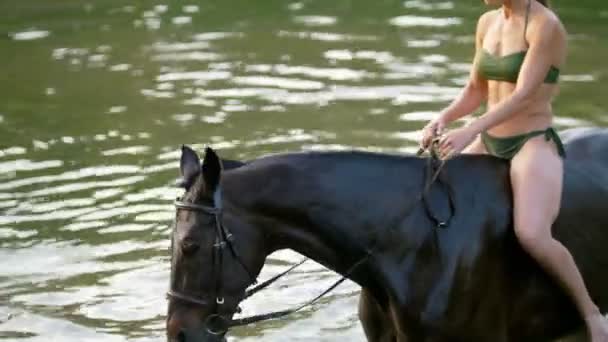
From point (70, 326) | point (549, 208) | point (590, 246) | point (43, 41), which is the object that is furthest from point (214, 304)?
point (43, 41)

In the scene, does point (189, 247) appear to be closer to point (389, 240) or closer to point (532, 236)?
point (389, 240)

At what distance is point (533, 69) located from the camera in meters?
5.94

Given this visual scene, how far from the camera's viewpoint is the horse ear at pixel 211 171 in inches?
203

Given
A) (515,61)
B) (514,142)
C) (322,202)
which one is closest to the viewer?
(322,202)

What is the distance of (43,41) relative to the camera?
2095 cm

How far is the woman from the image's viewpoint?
5.90 meters

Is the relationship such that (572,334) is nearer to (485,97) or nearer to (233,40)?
(485,97)

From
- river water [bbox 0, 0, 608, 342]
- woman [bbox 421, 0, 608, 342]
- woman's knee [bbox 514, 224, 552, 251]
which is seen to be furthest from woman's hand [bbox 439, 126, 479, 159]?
river water [bbox 0, 0, 608, 342]

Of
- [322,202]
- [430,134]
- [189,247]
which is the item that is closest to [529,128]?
[430,134]

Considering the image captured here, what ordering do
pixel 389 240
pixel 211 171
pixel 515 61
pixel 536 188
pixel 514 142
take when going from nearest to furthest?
pixel 211 171, pixel 389 240, pixel 536 188, pixel 515 61, pixel 514 142

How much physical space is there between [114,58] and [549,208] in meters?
14.0

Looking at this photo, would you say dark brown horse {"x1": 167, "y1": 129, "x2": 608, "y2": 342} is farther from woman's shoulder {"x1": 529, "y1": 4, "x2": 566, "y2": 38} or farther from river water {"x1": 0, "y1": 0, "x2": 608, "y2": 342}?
river water {"x1": 0, "y1": 0, "x2": 608, "y2": 342}

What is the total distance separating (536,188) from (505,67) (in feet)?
1.94

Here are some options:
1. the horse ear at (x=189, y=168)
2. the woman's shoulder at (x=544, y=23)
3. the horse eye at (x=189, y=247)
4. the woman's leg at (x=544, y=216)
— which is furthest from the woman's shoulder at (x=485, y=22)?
the horse eye at (x=189, y=247)
